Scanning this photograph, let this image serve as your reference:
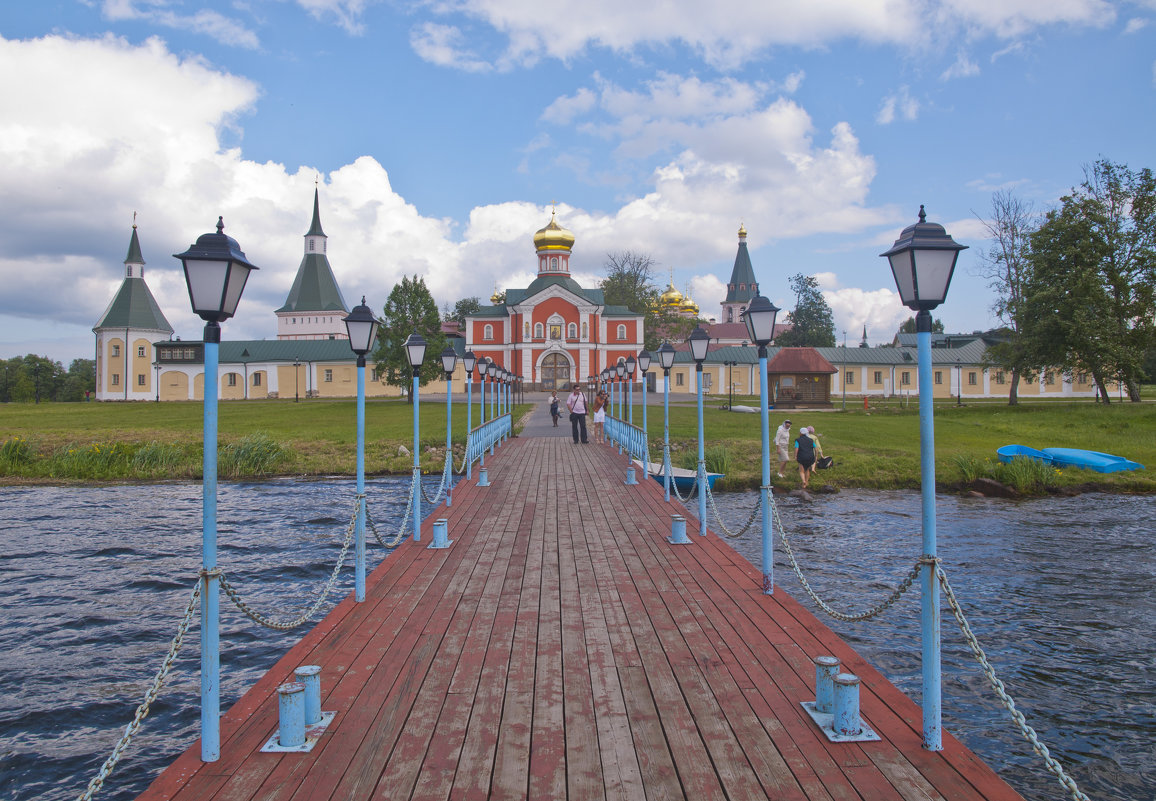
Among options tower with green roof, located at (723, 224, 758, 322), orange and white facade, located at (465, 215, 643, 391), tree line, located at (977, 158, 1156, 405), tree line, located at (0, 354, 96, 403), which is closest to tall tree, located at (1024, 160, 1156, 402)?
tree line, located at (977, 158, 1156, 405)

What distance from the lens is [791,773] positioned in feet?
12.2

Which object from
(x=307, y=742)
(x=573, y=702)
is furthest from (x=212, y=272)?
(x=573, y=702)

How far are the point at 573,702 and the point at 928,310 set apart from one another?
3.10 meters

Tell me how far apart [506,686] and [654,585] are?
276 centimetres

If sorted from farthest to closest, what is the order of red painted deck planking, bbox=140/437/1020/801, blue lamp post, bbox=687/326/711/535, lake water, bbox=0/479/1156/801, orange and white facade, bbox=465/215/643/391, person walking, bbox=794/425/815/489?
orange and white facade, bbox=465/215/643/391, person walking, bbox=794/425/815/489, blue lamp post, bbox=687/326/711/535, lake water, bbox=0/479/1156/801, red painted deck planking, bbox=140/437/1020/801

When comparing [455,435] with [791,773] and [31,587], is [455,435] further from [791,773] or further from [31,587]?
[791,773]

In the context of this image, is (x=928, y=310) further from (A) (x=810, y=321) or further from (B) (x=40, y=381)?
(B) (x=40, y=381)

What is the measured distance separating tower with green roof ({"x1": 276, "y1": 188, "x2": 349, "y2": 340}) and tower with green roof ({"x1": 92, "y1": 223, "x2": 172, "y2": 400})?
11518 mm

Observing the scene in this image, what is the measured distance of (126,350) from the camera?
2441 inches

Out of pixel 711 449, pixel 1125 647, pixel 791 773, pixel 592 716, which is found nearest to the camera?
pixel 791 773

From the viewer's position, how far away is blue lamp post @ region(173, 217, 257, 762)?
3.93 m

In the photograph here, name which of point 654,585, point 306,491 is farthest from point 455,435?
point 654,585

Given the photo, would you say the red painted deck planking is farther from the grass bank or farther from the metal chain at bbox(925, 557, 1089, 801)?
the grass bank

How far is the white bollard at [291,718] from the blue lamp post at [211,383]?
1.05 feet
